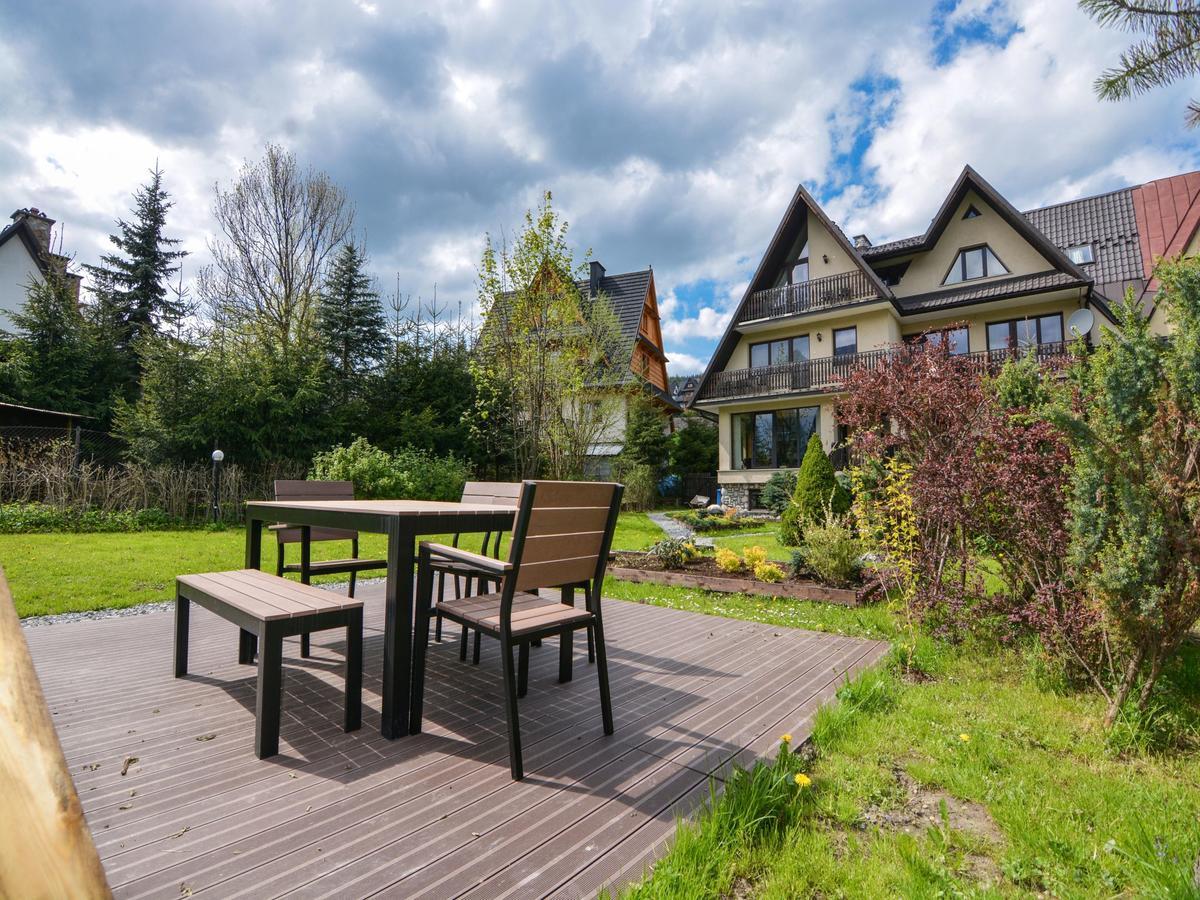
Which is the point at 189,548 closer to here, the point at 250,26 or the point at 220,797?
the point at 250,26

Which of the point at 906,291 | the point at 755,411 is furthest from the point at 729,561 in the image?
the point at 906,291

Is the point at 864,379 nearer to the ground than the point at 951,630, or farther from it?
farther from it

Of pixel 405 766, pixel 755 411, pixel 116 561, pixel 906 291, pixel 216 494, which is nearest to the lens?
pixel 405 766

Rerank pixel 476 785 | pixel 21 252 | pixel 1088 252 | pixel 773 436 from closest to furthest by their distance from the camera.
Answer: pixel 476 785 → pixel 1088 252 → pixel 21 252 → pixel 773 436

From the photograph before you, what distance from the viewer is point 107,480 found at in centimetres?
1012

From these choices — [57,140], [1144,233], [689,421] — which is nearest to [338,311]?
[57,140]

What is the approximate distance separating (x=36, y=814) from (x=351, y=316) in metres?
17.5

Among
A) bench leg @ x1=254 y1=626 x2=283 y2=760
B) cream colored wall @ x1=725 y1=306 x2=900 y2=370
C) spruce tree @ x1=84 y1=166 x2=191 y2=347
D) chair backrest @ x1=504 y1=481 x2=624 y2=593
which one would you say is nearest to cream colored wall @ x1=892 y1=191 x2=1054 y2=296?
cream colored wall @ x1=725 y1=306 x2=900 y2=370

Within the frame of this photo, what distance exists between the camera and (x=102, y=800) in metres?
2.07

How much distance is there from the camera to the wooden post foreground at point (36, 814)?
14.8 inches

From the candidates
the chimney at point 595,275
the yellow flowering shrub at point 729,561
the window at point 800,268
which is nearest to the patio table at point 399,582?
the yellow flowering shrub at point 729,561

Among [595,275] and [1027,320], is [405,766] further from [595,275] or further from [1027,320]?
[595,275]

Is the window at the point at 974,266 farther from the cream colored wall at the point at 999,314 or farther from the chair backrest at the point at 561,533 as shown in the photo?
the chair backrest at the point at 561,533

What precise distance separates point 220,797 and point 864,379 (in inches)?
171
